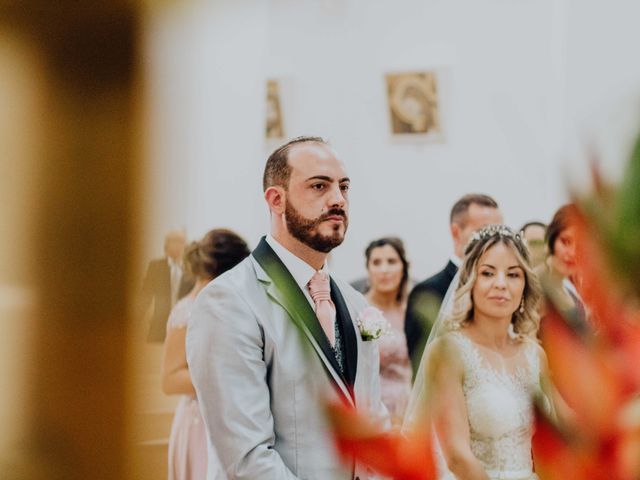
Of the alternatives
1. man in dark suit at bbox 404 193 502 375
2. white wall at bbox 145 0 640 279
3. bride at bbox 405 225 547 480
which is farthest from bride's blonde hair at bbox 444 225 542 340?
white wall at bbox 145 0 640 279

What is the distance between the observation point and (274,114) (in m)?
5.01

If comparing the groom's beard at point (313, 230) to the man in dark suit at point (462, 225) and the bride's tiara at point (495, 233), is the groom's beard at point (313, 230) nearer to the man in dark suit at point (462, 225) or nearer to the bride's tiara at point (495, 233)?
the bride's tiara at point (495, 233)

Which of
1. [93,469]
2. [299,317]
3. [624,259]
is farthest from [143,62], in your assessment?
[624,259]

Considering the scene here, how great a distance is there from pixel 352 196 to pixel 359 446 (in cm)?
480

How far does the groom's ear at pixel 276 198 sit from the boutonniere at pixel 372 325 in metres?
0.33

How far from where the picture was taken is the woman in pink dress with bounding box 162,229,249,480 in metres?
3.22

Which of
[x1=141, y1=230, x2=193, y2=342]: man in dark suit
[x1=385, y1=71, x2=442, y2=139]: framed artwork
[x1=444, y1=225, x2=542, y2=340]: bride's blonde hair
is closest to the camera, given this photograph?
[x1=444, y1=225, x2=542, y2=340]: bride's blonde hair

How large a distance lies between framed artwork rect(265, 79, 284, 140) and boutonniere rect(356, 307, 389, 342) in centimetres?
295

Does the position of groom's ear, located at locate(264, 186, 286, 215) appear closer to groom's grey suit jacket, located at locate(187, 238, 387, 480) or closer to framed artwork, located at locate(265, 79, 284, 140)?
groom's grey suit jacket, located at locate(187, 238, 387, 480)

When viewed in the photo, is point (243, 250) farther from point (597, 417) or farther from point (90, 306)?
point (597, 417)

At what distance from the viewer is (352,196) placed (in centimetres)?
523

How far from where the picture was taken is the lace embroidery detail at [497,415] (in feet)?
8.78

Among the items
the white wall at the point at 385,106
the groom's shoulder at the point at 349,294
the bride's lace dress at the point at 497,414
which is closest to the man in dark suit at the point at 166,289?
the white wall at the point at 385,106

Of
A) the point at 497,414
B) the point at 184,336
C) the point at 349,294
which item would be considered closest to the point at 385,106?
the point at 184,336
